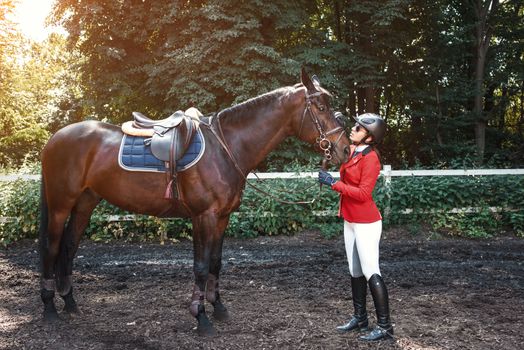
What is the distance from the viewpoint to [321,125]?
4.05m

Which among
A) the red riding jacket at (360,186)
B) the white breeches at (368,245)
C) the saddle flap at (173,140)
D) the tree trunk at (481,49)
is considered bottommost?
the white breeches at (368,245)

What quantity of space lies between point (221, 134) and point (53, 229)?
197cm

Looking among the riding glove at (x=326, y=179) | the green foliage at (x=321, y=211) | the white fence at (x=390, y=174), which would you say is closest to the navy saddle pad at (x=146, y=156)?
the riding glove at (x=326, y=179)

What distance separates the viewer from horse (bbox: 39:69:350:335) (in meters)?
4.09

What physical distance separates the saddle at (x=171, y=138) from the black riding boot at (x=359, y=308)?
6.10 ft

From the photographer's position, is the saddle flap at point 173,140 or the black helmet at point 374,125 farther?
the saddle flap at point 173,140

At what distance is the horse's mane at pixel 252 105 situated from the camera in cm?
427

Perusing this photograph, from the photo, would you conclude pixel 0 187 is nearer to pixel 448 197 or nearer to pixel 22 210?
pixel 22 210

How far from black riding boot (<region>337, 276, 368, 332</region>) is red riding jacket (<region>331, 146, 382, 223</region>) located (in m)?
0.65

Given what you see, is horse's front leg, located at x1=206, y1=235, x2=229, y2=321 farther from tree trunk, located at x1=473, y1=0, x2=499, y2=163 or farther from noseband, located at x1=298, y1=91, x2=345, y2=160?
tree trunk, located at x1=473, y1=0, x2=499, y2=163

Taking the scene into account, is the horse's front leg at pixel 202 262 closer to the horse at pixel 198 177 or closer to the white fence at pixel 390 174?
the horse at pixel 198 177

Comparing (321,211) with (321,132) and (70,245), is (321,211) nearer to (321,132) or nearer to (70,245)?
(321,132)

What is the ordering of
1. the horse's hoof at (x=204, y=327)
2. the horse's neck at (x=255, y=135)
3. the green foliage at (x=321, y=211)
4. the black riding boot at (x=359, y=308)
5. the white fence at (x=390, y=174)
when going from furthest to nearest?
the white fence at (x=390, y=174)
the green foliage at (x=321, y=211)
the horse's neck at (x=255, y=135)
the black riding boot at (x=359, y=308)
the horse's hoof at (x=204, y=327)

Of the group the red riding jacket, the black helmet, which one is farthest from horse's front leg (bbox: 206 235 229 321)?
the black helmet
